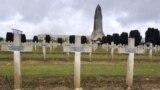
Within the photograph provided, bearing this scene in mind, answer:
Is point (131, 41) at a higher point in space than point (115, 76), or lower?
higher

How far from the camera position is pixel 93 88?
17109 mm

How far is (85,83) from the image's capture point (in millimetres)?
18344

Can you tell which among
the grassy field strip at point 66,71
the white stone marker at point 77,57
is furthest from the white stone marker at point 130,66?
the grassy field strip at point 66,71

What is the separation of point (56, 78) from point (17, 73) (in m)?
4.28

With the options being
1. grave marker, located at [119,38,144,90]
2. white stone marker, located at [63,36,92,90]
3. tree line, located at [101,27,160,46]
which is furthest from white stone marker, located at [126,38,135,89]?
tree line, located at [101,27,160,46]

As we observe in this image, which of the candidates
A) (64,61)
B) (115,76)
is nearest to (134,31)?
Answer: (64,61)

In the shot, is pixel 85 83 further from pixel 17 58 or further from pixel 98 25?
pixel 98 25

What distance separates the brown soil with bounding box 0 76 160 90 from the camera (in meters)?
17.2

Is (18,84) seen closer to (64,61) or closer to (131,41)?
(131,41)

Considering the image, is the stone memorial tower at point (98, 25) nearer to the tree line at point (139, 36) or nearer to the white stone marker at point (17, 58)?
the tree line at point (139, 36)

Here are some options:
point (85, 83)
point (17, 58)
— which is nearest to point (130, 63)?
point (85, 83)

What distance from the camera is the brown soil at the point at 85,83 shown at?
1717 cm

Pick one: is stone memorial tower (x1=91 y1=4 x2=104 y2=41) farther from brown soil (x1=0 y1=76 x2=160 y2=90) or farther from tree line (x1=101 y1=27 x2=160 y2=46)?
brown soil (x1=0 y1=76 x2=160 y2=90)

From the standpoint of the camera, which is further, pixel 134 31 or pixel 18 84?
pixel 134 31
